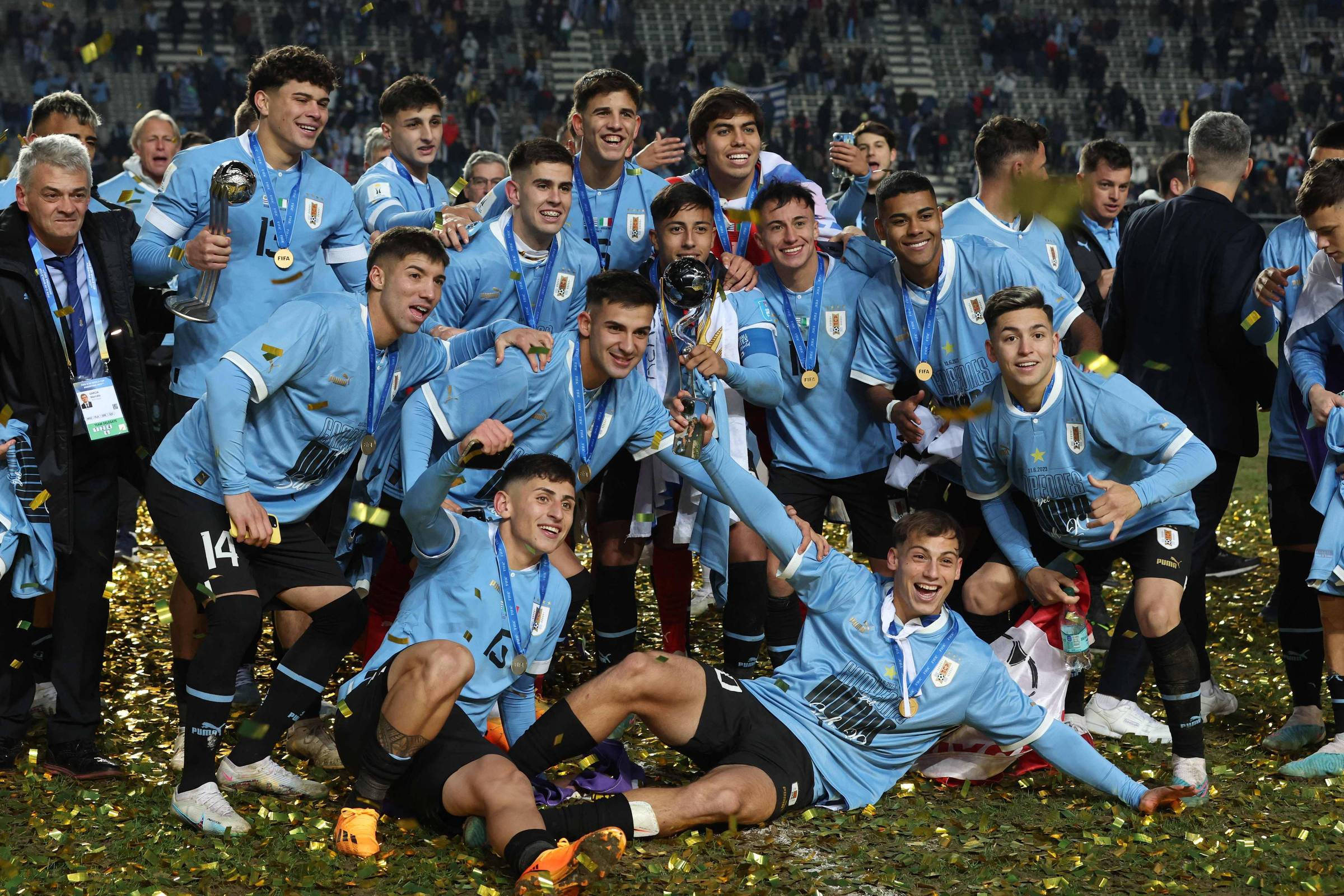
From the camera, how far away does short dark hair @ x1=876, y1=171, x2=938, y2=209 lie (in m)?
5.65

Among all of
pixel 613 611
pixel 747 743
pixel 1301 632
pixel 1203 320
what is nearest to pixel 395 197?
pixel 613 611

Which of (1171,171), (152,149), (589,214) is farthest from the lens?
(1171,171)

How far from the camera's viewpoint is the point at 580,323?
5223mm

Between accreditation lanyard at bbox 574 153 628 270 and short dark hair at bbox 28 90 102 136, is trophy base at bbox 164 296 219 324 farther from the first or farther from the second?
short dark hair at bbox 28 90 102 136

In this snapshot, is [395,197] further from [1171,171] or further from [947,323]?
[1171,171]

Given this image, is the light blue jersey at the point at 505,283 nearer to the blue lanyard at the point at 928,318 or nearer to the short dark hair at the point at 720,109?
the short dark hair at the point at 720,109

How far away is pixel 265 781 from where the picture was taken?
15.3 ft

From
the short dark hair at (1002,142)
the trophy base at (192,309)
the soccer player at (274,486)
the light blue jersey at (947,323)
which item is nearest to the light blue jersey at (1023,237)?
the short dark hair at (1002,142)

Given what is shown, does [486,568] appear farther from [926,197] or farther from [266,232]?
[926,197]

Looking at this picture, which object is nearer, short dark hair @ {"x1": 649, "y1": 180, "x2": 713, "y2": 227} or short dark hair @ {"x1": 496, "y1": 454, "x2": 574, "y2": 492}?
short dark hair @ {"x1": 496, "y1": 454, "x2": 574, "y2": 492}

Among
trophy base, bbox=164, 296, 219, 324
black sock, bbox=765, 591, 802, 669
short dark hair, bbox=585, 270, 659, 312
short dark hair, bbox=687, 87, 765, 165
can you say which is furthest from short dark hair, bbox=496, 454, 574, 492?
short dark hair, bbox=687, 87, 765, 165

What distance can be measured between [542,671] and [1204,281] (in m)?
3.26

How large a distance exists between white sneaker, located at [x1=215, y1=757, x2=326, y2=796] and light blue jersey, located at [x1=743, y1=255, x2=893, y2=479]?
7.72 feet

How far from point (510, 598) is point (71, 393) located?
5.80 ft
